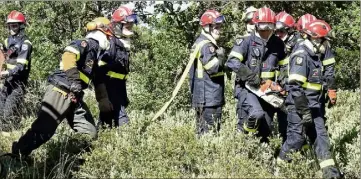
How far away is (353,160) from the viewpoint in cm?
670

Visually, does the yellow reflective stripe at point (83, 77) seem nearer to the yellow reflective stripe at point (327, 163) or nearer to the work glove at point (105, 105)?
the work glove at point (105, 105)

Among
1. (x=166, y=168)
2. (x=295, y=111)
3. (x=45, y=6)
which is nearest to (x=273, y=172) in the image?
(x=295, y=111)

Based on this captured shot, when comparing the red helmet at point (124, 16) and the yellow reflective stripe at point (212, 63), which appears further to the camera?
the red helmet at point (124, 16)

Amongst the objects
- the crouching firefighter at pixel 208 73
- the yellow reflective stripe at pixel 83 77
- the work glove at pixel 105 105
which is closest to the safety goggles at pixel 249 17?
the crouching firefighter at pixel 208 73

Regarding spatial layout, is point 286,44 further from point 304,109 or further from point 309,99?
point 304,109

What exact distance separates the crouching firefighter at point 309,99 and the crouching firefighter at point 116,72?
7.78 feet

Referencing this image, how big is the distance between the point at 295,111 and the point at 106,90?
266cm

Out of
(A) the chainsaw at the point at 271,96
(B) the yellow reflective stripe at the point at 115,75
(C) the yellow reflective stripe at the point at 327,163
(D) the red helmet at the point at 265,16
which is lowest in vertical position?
(C) the yellow reflective stripe at the point at 327,163

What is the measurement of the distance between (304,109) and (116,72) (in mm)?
2781

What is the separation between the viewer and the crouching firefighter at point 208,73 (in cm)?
720

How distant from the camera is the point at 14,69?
8.64 metres

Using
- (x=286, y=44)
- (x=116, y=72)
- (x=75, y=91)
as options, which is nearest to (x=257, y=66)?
(x=286, y=44)

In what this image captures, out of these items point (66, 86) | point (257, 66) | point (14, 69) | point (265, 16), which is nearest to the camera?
point (66, 86)

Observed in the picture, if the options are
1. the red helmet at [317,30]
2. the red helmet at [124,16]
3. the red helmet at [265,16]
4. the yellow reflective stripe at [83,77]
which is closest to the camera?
the red helmet at [317,30]
